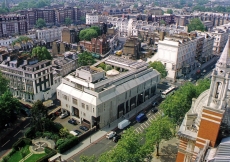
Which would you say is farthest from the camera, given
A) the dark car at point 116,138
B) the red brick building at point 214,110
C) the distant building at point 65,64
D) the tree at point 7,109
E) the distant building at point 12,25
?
the distant building at point 12,25

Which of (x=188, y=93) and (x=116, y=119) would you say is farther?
(x=116, y=119)

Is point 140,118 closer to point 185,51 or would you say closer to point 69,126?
point 69,126

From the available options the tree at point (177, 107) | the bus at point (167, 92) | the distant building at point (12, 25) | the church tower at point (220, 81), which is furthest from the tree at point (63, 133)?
the distant building at point (12, 25)

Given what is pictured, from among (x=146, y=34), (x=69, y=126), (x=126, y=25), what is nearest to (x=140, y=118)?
(x=69, y=126)

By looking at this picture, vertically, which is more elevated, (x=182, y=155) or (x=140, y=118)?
(x=182, y=155)

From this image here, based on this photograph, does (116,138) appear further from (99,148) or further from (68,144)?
(68,144)

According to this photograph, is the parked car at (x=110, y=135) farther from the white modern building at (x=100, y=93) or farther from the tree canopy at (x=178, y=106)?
the tree canopy at (x=178, y=106)
